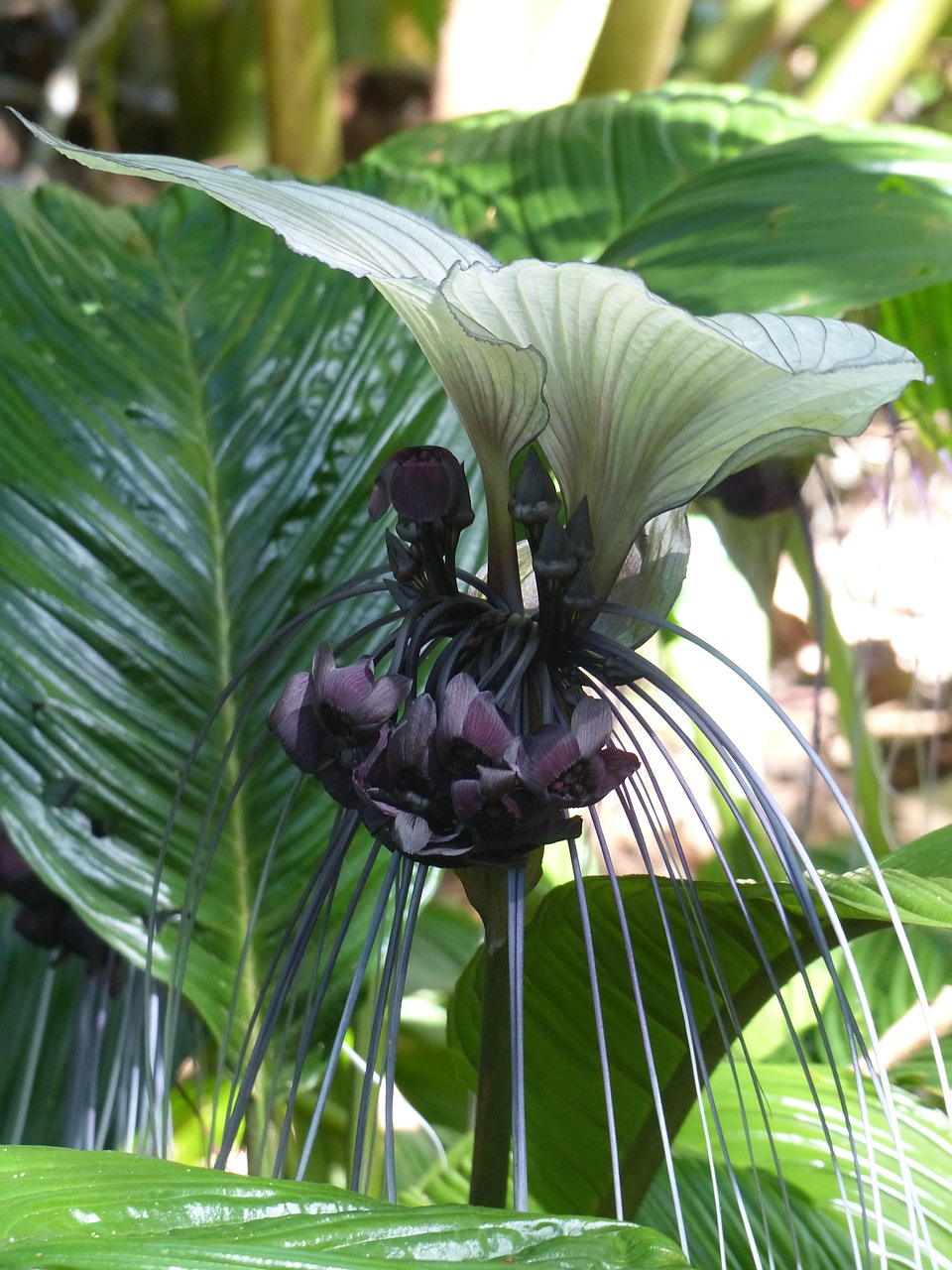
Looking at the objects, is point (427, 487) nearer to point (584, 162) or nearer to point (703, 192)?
point (703, 192)

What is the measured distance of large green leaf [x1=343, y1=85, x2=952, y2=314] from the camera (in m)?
0.61

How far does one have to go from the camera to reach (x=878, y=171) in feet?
2.17

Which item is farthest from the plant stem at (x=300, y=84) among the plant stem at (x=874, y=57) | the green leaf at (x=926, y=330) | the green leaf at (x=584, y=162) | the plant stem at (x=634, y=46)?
the green leaf at (x=926, y=330)

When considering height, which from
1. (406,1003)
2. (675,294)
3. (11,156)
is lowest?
(406,1003)

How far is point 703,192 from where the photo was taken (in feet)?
2.32

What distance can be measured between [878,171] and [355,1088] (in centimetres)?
69

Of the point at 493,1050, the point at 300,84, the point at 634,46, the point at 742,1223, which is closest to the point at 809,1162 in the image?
the point at 742,1223

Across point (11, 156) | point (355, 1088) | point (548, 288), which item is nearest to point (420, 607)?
point (548, 288)

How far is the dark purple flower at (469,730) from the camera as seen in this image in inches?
13.2

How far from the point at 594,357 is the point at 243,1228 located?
250 mm

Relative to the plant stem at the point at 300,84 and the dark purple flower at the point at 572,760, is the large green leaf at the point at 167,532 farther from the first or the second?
the plant stem at the point at 300,84

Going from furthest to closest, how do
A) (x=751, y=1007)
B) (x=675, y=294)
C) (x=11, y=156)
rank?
1. (x=11, y=156)
2. (x=675, y=294)
3. (x=751, y=1007)

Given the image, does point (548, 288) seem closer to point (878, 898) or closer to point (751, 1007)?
point (878, 898)

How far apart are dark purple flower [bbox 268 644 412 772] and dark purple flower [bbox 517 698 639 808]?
0.05 meters
